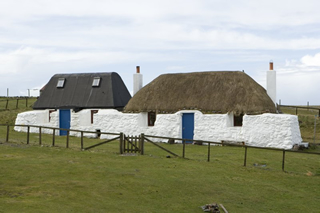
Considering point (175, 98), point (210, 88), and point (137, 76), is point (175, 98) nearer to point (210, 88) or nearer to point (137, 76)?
point (210, 88)

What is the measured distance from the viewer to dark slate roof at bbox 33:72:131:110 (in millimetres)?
34281

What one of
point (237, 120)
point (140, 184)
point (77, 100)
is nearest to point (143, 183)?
point (140, 184)

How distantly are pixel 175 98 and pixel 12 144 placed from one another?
1195 centimetres

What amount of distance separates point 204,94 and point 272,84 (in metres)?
Result: 4.65

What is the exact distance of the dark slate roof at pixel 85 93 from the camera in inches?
1350

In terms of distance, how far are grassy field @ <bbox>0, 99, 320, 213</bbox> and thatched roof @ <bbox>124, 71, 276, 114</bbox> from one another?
748 cm

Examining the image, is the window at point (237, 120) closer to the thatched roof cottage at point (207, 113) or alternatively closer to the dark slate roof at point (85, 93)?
the thatched roof cottage at point (207, 113)

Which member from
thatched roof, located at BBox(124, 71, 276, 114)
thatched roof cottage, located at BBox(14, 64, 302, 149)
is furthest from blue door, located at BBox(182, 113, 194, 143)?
thatched roof, located at BBox(124, 71, 276, 114)

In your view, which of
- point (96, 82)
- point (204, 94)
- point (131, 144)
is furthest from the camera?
point (96, 82)

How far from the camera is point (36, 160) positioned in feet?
58.6

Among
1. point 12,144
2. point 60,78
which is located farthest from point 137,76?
point 12,144

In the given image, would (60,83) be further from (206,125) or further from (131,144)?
(131,144)

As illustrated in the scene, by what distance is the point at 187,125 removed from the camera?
97.1ft

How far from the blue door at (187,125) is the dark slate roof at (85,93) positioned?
258 inches
